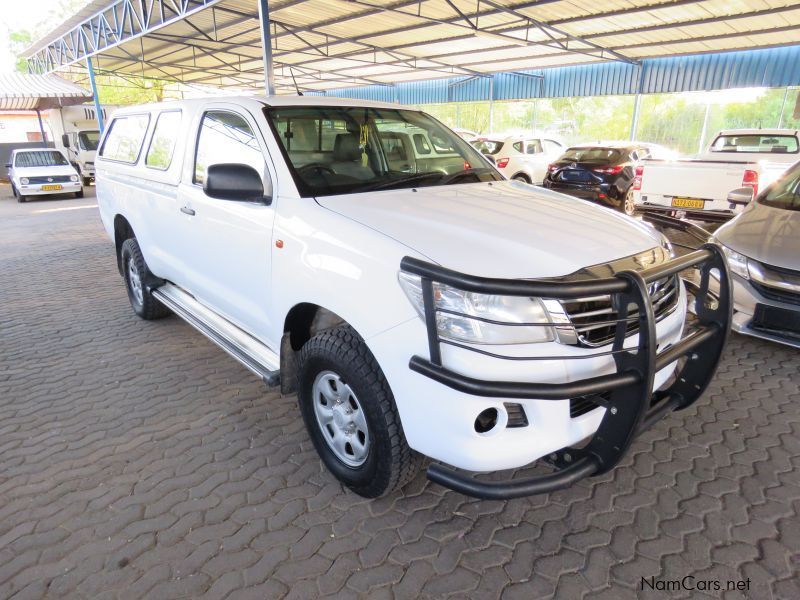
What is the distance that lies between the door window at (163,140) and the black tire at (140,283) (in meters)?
0.95

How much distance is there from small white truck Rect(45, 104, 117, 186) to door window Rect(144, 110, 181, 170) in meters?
16.6

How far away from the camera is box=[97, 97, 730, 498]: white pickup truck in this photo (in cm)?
184

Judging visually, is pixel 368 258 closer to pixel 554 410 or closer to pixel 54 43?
pixel 554 410

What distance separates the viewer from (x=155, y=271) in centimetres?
436

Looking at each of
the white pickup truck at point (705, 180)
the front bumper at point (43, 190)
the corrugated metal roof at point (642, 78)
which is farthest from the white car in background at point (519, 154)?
the front bumper at point (43, 190)

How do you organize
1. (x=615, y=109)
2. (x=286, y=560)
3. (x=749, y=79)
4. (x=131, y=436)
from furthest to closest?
1. (x=615, y=109)
2. (x=749, y=79)
3. (x=131, y=436)
4. (x=286, y=560)

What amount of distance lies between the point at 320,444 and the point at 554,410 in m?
1.30

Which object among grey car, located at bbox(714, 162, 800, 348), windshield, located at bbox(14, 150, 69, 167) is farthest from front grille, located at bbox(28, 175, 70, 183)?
grey car, located at bbox(714, 162, 800, 348)

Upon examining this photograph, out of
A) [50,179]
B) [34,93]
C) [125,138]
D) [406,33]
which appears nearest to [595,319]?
[125,138]

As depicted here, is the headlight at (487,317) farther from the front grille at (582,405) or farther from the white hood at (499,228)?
the front grille at (582,405)

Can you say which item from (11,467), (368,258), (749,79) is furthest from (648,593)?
(749,79)

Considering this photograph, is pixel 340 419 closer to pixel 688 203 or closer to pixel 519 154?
pixel 688 203

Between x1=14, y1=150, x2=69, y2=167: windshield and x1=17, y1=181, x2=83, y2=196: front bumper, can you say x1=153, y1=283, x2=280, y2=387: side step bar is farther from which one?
x1=14, y1=150, x2=69, y2=167: windshield

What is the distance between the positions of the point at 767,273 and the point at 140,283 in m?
5.22
